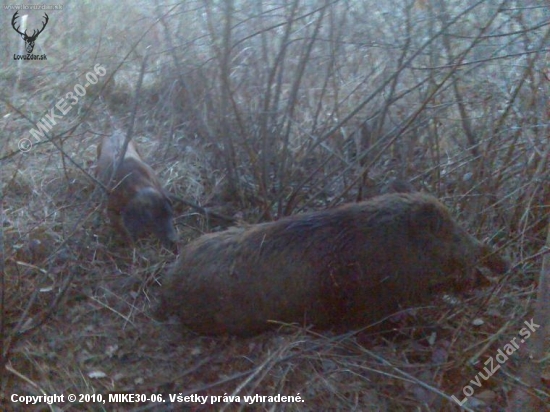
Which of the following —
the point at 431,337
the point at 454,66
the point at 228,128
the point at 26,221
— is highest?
the point at 454,66

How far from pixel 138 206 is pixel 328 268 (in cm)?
174

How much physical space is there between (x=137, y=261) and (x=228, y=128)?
120 centimetres

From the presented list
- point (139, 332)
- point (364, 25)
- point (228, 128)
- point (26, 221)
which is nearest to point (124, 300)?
point (139, 332)

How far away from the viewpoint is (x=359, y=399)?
3.46 m

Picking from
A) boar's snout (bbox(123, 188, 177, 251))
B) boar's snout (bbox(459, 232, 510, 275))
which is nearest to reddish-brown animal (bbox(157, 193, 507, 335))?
boar's snout (bbox(459, 232, 510, 275))

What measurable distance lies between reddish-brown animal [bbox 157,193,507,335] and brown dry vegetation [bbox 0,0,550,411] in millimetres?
155

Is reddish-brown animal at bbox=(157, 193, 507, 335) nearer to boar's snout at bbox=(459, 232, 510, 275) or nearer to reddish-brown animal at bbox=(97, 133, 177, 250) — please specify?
boar's snout at bbox=(459, 232, 510, 275)

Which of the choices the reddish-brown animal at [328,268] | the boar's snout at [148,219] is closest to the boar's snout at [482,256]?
the reddish-brown animal at [328,268]

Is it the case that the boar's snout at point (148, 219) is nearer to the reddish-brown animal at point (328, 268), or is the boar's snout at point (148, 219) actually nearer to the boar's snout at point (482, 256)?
the reddish-brown animal at point (328, 268)

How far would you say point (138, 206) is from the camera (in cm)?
488

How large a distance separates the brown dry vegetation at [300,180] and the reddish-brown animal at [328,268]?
155 mm

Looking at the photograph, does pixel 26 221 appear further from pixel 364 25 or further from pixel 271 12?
pixel 364 25

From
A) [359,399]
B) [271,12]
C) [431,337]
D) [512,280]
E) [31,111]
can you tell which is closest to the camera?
[359,399]

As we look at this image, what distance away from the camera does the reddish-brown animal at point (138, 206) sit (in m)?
4.87
